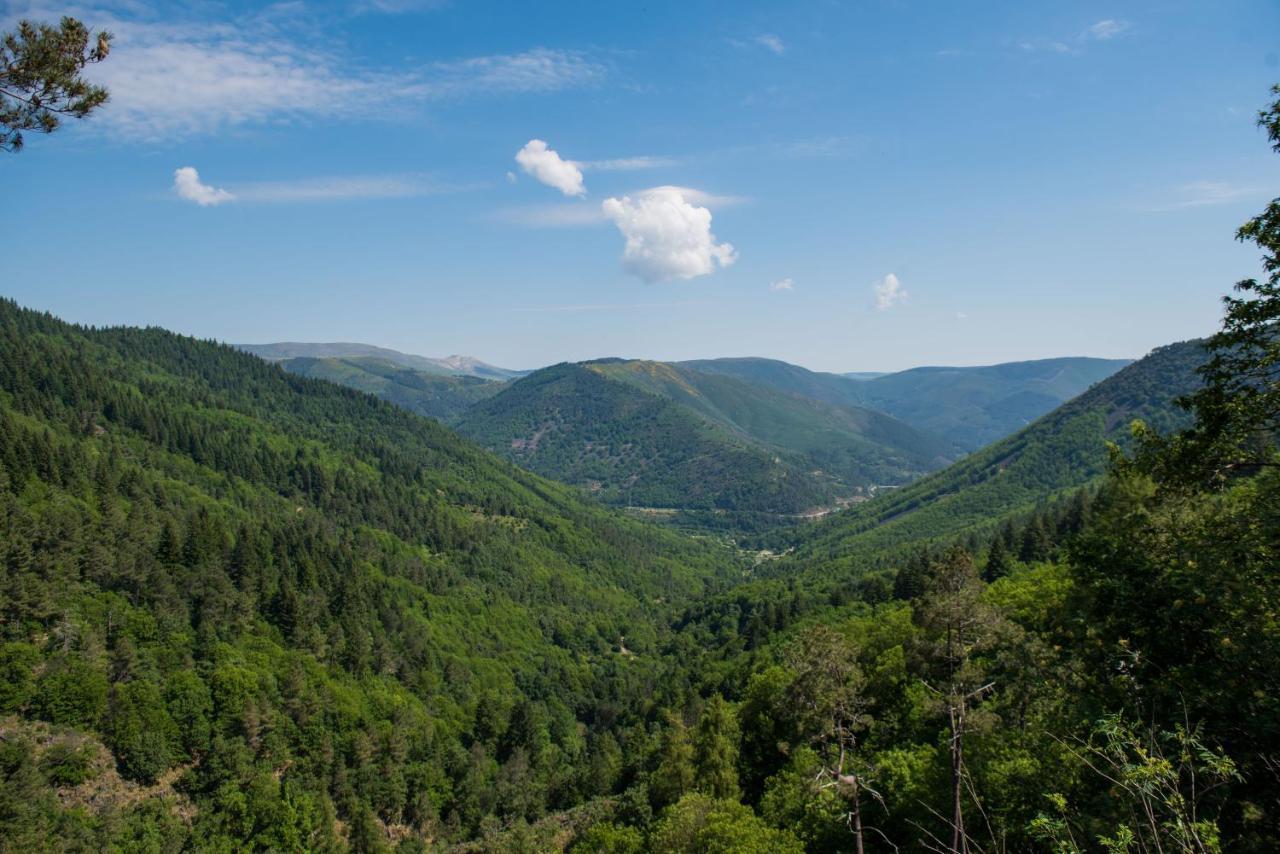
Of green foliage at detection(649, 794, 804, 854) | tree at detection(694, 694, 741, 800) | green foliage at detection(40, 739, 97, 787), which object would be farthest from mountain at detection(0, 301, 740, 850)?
green foliage at detection(649, 794, 804, 854)

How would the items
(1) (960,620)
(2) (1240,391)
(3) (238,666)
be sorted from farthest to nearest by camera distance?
(3) (238,666) → (1) (960,620) → (2) (1240,391)

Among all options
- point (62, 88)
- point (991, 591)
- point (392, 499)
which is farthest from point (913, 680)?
point (392, 499)

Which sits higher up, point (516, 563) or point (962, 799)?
point (962, 799)

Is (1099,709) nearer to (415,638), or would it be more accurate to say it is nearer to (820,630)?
(820,630)

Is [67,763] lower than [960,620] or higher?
lower

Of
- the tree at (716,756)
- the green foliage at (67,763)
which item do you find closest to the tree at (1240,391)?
the tree at (716,756)

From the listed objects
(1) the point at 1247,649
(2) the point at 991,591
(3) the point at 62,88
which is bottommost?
(2) the point at 991,591

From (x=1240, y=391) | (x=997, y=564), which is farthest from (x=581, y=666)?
(x=1240, y=391)

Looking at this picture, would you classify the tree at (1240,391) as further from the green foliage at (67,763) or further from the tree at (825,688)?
the green foliage at (67,763)

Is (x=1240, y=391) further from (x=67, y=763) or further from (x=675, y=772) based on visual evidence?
(x=67, y=763)
